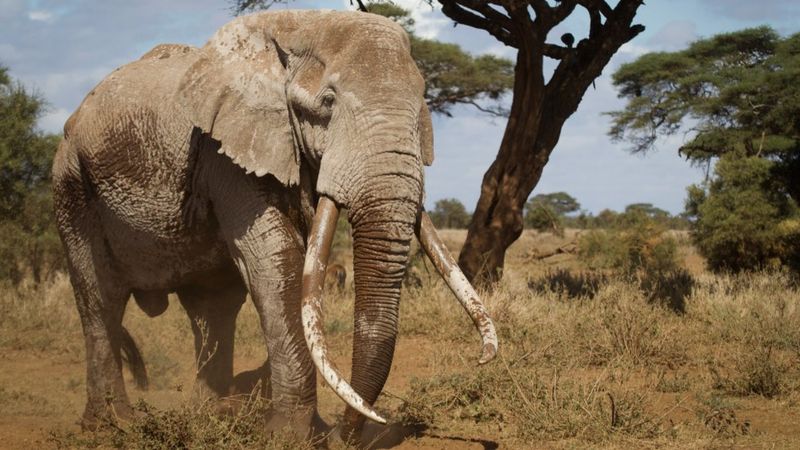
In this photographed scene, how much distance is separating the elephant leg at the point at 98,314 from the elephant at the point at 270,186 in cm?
1

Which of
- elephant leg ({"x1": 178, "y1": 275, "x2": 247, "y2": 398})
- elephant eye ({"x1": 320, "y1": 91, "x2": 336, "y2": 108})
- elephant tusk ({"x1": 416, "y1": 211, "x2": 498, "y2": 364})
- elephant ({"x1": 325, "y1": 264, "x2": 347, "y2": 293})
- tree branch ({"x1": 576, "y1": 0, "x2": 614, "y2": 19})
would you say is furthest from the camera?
elephant ({"x1": 325, "y1": 264, "x2": 347, "y2": 293})

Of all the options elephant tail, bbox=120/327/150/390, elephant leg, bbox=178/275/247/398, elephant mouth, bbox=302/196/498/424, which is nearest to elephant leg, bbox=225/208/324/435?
elephant mouth, bbox=302/196/498/424

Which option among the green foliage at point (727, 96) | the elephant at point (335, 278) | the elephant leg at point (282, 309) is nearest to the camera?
the elephant leg at point (282, 309)

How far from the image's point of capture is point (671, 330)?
344 inches

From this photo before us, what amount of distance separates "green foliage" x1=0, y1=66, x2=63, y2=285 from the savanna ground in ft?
4.31

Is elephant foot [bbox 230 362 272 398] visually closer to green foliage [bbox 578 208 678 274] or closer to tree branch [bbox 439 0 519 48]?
tree branch [bbox 439 0 519 48]

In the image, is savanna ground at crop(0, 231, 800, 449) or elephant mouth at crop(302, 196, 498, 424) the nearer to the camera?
elephant mouth at crop(302, 196, 498, 424)

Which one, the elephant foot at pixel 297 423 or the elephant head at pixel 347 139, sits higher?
the elephant head at pixel 347 139

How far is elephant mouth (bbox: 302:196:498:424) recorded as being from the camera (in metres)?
4.56

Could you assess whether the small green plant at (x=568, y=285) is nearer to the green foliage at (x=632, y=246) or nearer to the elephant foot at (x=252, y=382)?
the elephant foot at (x=252, y=382)

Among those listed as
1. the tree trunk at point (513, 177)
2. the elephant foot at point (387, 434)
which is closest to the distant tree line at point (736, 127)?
the tree trunk at point (513, 177)

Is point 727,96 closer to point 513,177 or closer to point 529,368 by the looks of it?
point 513,177

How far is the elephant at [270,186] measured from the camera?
4797mm

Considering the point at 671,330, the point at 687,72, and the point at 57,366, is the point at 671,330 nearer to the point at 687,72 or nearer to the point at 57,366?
the point at 57,366
